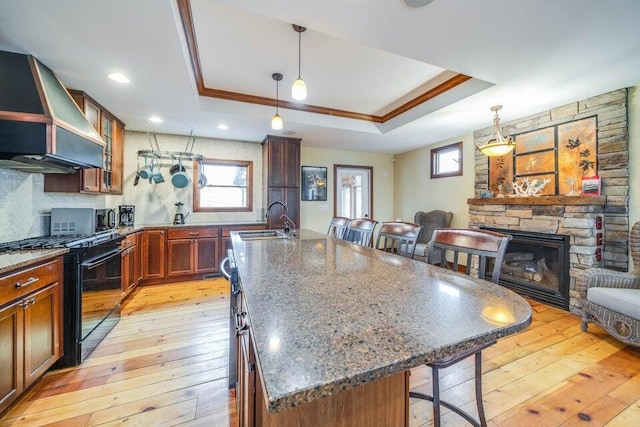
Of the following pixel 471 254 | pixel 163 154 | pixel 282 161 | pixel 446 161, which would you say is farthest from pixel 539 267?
pixel 163 154

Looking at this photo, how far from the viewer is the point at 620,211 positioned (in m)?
2.76

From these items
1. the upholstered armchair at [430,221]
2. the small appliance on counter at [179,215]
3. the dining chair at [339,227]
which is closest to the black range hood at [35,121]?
the small appliance on counter at [179,215]

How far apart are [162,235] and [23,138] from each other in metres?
2.20

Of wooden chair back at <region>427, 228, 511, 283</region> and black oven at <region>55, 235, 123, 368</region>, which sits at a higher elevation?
wooden chair back at <region>427, 228, 511, 283</region>

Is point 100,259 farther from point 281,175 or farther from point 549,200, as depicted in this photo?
point 549,200

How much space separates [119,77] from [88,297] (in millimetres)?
2001

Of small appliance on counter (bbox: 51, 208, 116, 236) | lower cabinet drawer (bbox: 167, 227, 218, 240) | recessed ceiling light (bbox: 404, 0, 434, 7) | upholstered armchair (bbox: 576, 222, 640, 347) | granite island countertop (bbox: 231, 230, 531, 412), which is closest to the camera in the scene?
granite island countertop (bbox: 231, 230, 531, 412)

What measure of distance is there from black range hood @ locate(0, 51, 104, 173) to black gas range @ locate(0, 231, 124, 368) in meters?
0.67

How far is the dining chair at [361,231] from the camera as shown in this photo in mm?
2316

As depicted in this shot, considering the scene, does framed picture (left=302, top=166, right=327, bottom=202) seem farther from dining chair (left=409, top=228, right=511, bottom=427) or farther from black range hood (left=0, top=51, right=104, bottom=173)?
dining chair (left=409, top=228, right=511, bottom=427)

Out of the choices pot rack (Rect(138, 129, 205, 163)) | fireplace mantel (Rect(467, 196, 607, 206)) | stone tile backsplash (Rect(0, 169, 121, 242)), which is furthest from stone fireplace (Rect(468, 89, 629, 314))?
stone tile backsplash (Rect(0, 169, 121, 242))

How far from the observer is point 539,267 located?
3422 mm

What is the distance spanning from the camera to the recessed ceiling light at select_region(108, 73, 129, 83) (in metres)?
2.40

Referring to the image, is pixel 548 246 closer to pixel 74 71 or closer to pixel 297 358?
pixel 297 358
